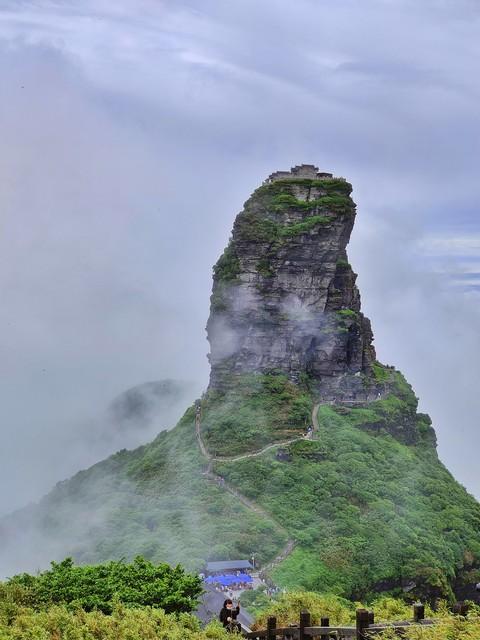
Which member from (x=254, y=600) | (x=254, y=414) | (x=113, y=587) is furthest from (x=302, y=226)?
(x=113, y=587)

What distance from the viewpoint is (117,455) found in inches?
3760

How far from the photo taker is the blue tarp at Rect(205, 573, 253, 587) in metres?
58.0

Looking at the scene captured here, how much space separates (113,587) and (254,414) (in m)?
48.7

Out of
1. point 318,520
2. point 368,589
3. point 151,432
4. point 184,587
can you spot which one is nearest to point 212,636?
point 184,587

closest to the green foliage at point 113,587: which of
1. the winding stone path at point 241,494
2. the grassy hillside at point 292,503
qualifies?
the grassy hillside at point 292,503

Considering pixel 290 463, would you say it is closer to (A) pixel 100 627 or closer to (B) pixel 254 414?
(B) pixel 254 414

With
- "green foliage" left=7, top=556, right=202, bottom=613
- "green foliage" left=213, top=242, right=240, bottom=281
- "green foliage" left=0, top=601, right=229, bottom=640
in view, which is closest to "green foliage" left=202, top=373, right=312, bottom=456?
"green foliage" left=213, top=242, right=240, bottom=281

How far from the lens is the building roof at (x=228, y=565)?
60594 millimetres

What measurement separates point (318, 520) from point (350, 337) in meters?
24.0

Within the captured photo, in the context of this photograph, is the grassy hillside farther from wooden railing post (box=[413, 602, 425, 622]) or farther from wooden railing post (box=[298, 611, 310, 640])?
wooden railing post (box=[413, 602, 425, 622])

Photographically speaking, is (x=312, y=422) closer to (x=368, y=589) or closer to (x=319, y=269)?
(x=319, y=269)

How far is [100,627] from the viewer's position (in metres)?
22.6

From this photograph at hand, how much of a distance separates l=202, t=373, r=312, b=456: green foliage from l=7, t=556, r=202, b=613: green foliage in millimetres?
45074

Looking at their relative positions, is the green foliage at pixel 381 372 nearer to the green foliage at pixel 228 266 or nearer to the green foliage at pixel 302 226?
the green foliage at pixel 302 226
